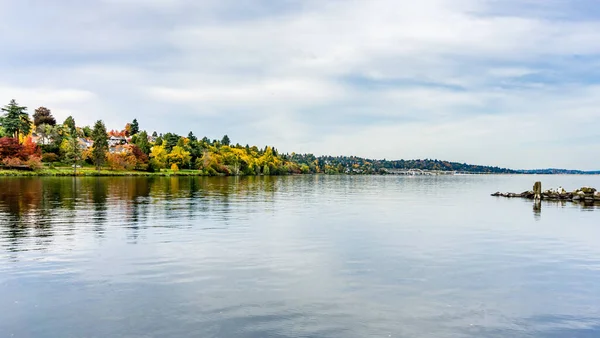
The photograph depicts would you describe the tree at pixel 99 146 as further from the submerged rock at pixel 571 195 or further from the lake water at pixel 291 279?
the submerged rock at pixel 571 195

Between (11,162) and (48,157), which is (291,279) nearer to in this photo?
(11,162)

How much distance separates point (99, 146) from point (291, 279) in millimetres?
185404

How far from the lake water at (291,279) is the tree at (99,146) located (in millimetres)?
159328

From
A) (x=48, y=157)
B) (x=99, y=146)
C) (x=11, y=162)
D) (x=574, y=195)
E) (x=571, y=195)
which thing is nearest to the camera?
(x=574, y=195)

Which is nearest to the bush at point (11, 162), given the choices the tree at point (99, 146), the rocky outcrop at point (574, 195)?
the tree at point (99, 146)

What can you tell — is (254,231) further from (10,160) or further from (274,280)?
(10,160)

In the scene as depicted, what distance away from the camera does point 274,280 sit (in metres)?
19.4

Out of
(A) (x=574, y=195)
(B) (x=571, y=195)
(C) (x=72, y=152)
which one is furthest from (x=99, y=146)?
(A) (x=574, y=195)

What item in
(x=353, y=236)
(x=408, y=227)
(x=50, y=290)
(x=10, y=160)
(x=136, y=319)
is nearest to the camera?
(x=136, y=319)

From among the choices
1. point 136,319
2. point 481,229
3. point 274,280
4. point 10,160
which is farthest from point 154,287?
point 10,160

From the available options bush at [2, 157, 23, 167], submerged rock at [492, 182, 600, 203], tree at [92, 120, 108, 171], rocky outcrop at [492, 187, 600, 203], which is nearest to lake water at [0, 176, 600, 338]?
submerged rock at [492, 182, 600, 203]

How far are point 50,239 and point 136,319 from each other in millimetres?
17907

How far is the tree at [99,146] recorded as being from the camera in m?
184

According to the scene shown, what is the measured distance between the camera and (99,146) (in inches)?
7229
